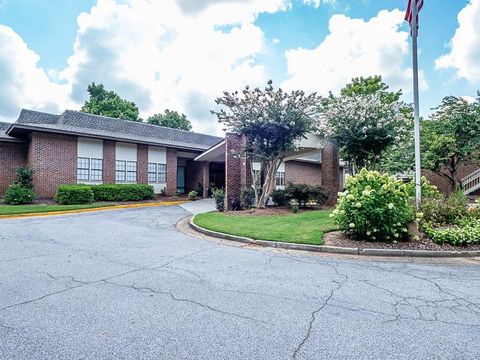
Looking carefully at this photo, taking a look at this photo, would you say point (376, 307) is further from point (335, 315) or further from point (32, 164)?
point (32, 164)

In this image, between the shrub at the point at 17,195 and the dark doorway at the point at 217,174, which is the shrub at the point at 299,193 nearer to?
the dark doorway at the point at 217,174

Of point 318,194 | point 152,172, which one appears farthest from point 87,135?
point 318,194

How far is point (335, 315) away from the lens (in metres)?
3.34

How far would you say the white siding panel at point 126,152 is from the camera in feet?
68.6

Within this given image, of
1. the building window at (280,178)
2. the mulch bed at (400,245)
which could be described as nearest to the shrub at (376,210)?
the mulch bed at (400,245)

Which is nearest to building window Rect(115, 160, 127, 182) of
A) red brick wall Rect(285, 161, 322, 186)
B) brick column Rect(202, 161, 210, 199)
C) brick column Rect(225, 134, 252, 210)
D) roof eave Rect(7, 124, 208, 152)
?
roof eave Rect(7, 124, 208, 152)

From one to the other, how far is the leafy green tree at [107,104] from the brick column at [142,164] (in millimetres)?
21884

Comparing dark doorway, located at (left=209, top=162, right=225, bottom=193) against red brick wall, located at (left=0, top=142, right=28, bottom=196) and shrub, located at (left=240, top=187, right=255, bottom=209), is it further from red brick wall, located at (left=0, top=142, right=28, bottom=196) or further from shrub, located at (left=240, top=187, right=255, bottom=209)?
red brick wall, located at (left=0, top=142, right=28, bottom=196)

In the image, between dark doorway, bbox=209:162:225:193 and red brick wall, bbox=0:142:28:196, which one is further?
dark doorway, bbox=209:162:225:193

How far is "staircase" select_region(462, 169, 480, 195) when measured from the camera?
21.0 meters

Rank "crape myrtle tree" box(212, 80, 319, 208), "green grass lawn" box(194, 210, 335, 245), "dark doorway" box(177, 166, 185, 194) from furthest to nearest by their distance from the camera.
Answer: "dark doorway" box(177, 166, 185, 194) < "crape myrtle tree" box(212, 80, 319, 208) < "green grass lawn" box(194, 210, 335, 245)

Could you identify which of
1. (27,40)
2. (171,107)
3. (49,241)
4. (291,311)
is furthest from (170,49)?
(171,107)

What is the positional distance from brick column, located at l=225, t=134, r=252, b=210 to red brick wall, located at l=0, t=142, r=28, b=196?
556 inches

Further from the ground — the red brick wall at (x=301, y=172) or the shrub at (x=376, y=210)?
the red brick wall at (x=301, y=172)
